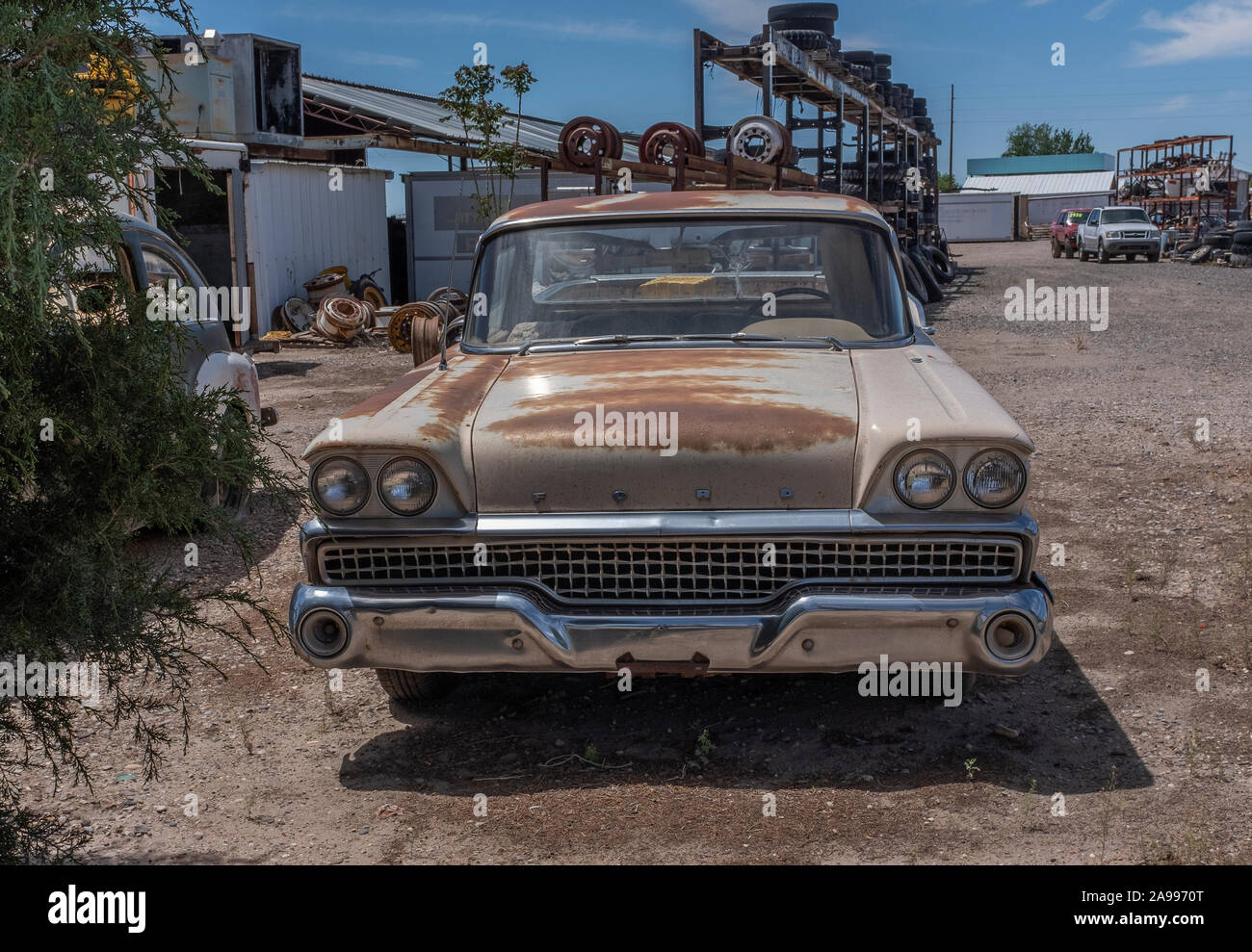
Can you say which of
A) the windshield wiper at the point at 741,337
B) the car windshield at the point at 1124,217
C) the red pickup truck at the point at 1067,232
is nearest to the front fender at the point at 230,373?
the windshield wiper at the point at 741,337

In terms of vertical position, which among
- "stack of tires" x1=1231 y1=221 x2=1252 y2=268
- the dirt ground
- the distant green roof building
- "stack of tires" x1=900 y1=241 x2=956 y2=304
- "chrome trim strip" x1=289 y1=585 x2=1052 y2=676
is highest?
the distant green roof building

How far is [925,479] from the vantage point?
3.49m

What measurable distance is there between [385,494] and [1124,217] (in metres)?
36.7

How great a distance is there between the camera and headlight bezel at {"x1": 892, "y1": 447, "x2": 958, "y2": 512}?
3486 mm

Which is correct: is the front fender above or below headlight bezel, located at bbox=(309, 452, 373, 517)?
above

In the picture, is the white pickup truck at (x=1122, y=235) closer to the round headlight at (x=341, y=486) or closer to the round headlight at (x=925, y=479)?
the round headlight at (x=925, y=479)

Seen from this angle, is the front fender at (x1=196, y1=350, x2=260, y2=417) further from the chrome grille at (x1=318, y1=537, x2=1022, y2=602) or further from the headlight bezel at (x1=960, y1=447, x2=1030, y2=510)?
the headlight bezel at (x1=960, y1=447, x2=1030, y2=510)

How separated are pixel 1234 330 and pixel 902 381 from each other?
15.4 meters

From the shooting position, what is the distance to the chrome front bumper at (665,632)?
11.2 ft

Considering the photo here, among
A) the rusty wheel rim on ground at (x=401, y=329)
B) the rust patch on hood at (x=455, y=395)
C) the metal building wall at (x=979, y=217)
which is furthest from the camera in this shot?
the metal building wall at (x=979, y=217)

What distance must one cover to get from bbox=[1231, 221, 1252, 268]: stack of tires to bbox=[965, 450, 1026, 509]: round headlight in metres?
32.6

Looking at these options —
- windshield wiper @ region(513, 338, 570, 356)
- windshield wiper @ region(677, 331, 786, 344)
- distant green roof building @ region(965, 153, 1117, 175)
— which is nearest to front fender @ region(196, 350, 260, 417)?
windshield wiper @ region(513, 338, 570, 356)

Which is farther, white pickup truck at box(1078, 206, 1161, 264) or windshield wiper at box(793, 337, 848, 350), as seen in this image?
white pickup truck at box(1078, 206, 1161, 264)

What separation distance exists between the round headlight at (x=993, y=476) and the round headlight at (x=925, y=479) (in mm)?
59
